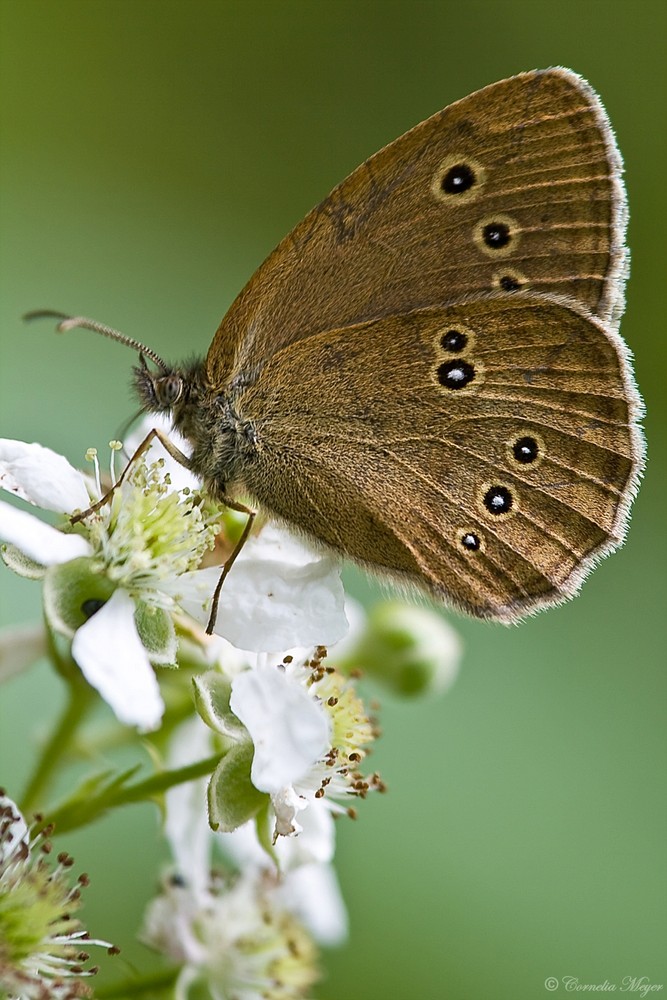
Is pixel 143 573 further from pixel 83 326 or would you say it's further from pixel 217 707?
pixel 83 326

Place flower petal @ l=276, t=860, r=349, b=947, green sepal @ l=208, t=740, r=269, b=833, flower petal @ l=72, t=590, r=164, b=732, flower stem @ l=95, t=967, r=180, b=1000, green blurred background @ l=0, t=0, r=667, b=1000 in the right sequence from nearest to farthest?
flower petal @ l=72, t=590, r=164, b=732
green sepal @ l=208, t=740, r=269, b=833
flower stem @ l=95, t=967, r=180, b=1000
flower petal @ l=276, t=860, r=349, b=947
green blurred background @ l=0, t=0, r=667, b=1000

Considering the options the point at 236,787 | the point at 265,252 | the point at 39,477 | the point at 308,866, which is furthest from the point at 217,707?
the point at 265,252

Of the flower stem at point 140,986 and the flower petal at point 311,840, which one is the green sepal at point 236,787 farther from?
the flower stem at point 140,986

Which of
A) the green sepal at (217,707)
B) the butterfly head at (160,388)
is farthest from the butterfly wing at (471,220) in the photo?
the green sepal at (217,707)

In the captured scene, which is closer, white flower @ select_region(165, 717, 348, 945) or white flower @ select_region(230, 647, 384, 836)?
white flower @ select_region(230, 647, 384, 836)

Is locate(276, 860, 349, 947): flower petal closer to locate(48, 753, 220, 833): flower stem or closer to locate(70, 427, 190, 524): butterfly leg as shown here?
locate(48, 753, 220, 833): flower stem

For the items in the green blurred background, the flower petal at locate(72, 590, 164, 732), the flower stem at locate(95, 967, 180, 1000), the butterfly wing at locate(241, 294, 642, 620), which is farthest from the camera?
the green blurred background

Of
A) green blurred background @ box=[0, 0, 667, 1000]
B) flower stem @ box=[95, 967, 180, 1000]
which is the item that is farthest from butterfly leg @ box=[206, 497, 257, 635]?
green blurred background @ box=[0, 0, 667, 1000]

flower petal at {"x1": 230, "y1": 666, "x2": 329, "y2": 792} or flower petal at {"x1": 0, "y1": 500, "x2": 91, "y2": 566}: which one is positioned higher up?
flower petal at {"x1": 0, "y1": 500, "x2": 91, "y2": 566}
